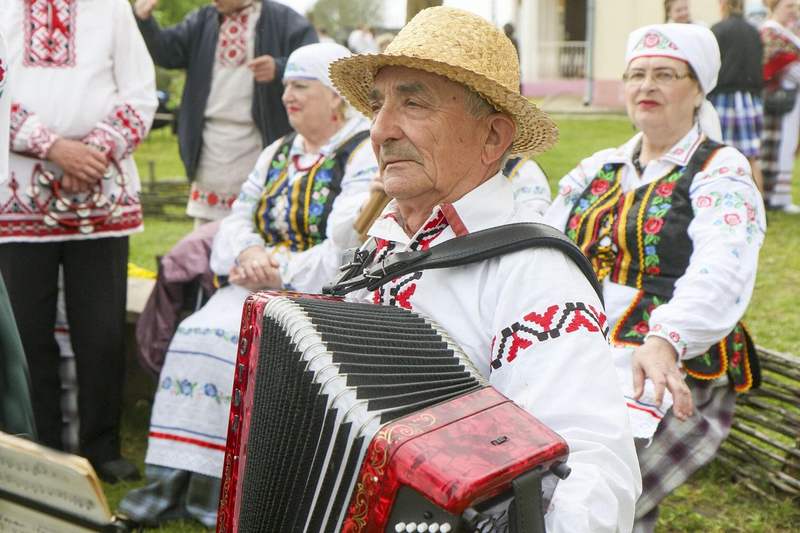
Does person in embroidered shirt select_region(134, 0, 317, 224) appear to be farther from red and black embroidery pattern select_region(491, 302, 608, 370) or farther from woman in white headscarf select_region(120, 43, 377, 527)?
red and black embroidery pattern select_region(491, 302, 608, 370)

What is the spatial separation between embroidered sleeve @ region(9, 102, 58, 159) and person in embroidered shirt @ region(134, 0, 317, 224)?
129cm

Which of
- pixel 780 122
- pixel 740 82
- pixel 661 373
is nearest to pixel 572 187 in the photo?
pixel 661 373

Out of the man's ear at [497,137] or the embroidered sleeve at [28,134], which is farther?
the embroidered sleeve at [28,134]

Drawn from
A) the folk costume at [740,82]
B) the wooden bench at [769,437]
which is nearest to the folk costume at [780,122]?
the folk costume at [740,82]

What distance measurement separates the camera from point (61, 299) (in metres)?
4.24

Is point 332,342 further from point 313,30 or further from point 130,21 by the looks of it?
point 313,30

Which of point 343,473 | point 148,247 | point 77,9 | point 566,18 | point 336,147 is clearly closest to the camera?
point 343,473

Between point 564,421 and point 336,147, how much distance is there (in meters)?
2.58

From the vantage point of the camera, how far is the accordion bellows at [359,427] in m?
1.47

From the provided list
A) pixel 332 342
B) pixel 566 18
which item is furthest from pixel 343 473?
pixel 566 18

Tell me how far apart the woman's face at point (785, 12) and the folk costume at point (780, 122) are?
7 centimetres

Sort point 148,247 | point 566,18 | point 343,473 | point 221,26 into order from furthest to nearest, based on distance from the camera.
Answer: point 566,18 < point 148,247 < point 221,26 < point 343,473

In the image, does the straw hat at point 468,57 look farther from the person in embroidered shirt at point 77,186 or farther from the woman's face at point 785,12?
the woman's face at point 785,12

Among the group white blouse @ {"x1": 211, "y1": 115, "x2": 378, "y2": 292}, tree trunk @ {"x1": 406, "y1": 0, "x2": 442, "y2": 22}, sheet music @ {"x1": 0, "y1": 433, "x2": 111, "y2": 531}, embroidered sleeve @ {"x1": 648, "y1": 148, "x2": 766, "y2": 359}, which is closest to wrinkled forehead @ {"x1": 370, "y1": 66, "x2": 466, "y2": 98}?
sheet music @ {"x1": 0, "y1": 433, "x2": 111, "y2": 531}
